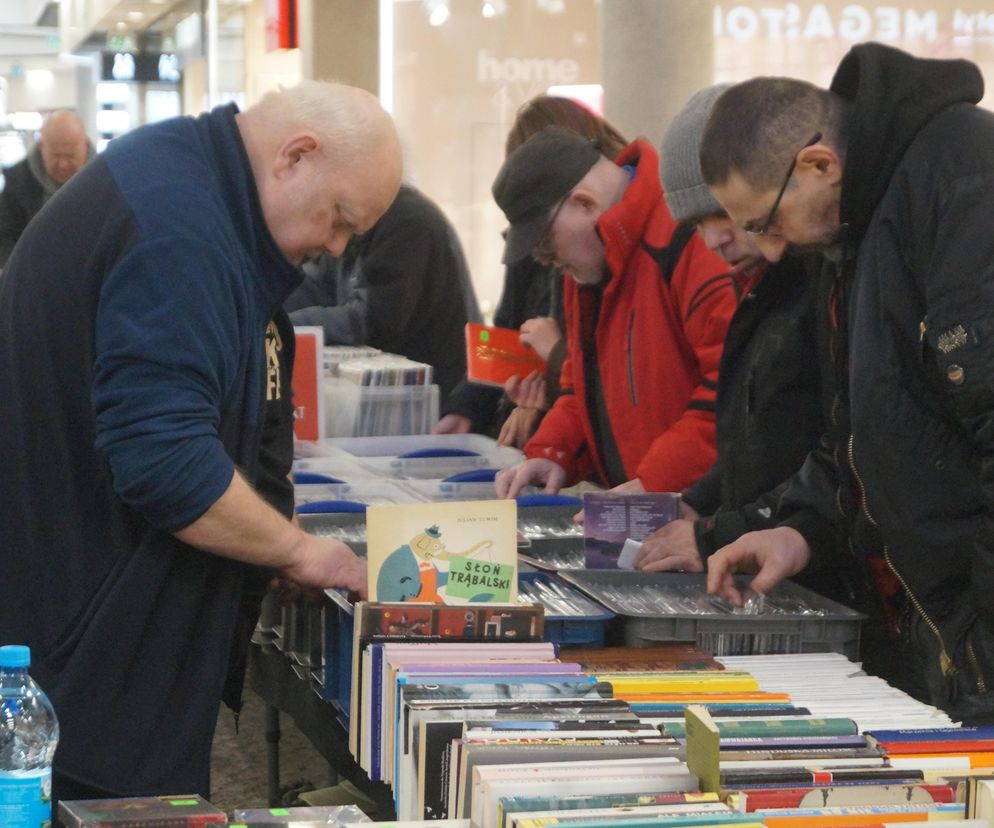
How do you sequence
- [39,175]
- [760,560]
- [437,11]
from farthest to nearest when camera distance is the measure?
[437,11], [39,175], [760,560]

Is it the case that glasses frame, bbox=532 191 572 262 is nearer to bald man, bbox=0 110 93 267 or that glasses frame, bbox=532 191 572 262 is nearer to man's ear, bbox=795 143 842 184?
man's ear, bbox=795 143 842 184

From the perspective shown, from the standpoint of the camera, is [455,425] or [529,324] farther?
[455,425]

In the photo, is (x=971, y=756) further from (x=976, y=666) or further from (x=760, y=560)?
(x=760, y=560)

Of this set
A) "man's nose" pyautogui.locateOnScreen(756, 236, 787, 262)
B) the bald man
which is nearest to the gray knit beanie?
"man's nose" pyautogui.locateOnScreen(756, 236, 787, 262)

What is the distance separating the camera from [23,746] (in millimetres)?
1805

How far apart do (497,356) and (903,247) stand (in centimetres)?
199

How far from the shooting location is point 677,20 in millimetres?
5707

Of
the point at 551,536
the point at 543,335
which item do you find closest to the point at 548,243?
the point at 543,335

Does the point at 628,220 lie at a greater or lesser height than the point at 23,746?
greater

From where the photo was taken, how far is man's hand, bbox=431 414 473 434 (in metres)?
4.70

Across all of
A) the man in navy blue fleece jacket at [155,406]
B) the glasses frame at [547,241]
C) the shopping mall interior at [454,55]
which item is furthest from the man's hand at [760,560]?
the shopping mall interior at [454,55]

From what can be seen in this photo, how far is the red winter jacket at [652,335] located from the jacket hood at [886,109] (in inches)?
34.9

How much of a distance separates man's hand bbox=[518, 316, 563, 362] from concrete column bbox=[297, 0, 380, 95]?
6.45 m

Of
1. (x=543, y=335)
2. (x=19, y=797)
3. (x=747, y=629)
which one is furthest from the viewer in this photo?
(x=543, y=335)
